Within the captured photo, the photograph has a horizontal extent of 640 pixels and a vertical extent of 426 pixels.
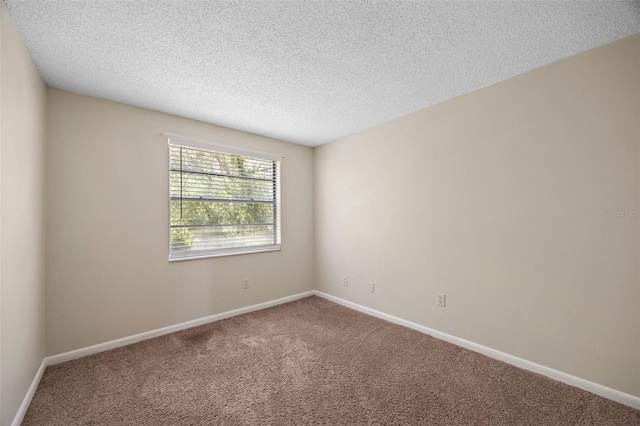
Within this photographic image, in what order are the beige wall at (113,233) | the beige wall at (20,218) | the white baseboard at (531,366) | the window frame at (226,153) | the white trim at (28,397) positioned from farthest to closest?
the window frame at (226,153)
the beige wall at (113,233)
the white baseboard at (531,366)
the white trim at (28,397)
the beige wall at (20,218)

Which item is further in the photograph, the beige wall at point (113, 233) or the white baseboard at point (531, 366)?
the beige wall at point (113, 233)

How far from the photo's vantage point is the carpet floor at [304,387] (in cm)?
163

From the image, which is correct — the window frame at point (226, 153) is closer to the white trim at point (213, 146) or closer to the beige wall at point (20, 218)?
the white trim at point (213, 146)

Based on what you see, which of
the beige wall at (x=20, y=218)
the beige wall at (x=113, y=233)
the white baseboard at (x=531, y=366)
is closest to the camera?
the beige wall at (x=20, y=218)

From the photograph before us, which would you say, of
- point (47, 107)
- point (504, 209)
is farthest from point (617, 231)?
point (47, 107)

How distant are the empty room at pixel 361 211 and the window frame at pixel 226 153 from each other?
34 mm

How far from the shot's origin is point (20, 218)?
1.66 metres

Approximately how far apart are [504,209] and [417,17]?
162cm

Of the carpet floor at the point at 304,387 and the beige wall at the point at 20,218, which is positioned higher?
the beige wall at the point at 20,218

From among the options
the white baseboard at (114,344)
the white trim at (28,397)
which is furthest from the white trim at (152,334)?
the white trim at (28,397)

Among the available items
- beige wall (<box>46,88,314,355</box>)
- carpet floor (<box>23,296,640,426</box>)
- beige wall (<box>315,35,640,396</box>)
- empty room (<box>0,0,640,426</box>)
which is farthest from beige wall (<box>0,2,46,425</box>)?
beige wall (<box>315,35,640,396</box>)

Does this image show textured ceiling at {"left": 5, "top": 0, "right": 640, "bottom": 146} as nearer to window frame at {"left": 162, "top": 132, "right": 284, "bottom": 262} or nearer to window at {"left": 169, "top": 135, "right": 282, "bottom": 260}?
window frame at {"left": 162, "top": 132, "right": 284, "bottom": 262}

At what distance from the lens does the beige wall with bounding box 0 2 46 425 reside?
55.9 inches

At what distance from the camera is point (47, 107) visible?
224 cm
